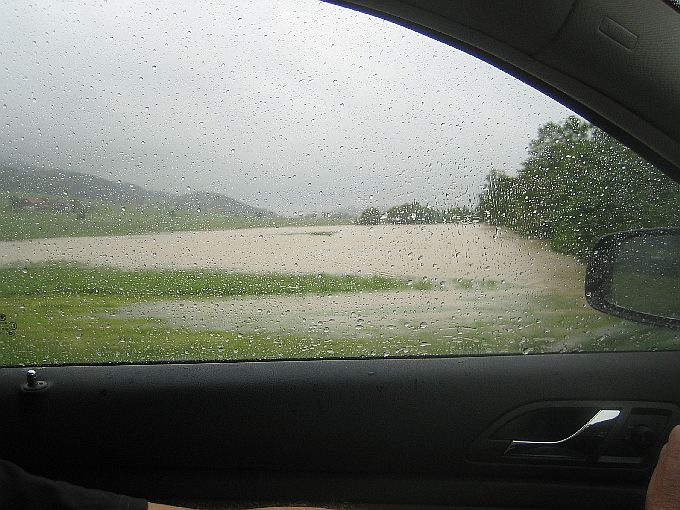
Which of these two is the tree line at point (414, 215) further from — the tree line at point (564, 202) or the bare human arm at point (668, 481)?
the bare human arm at point (668, 481)

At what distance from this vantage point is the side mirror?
8.76 ft

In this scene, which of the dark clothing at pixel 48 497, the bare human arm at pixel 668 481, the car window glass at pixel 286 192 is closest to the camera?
the bare human arm at pixel 668 481

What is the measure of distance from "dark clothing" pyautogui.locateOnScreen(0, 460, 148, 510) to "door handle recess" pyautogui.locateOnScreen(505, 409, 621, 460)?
5.01 feet

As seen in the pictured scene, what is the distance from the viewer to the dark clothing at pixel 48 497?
72.2 inches

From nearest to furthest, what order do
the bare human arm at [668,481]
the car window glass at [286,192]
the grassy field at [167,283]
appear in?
1. the bare human arm at [668,481]
2. the car window glass at [286,192]
3. the grassy field at [167,283]

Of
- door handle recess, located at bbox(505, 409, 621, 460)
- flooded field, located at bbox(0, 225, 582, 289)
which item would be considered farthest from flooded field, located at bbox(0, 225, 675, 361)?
door handle recess, located at bbox(505, 409, 621, 460)

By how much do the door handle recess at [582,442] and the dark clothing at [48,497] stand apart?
1526 mm

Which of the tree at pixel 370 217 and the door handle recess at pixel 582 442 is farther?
the door handle recess at pixel 582 442

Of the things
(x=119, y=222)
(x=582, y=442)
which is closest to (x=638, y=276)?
Result: (x=582, y=442)

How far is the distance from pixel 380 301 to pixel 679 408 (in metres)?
1.13

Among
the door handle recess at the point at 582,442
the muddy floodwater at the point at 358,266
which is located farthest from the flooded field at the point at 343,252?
the door handle recess at the point at 582,442

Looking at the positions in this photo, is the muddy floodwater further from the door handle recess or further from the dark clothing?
the dark clothing

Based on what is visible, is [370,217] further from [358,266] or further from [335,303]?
[335,303]

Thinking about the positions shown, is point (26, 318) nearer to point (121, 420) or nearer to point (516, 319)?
point (121, 420)
